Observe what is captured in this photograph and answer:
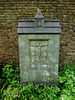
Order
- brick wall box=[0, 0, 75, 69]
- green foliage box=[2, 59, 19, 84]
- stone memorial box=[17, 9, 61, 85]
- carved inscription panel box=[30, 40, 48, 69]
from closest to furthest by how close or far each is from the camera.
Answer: stone memorial box=[17, 9, 61, 85], carved inscription panel box=[30, 40, 48, 69], green foliage box=[2, 59, 19, 84], brick wall box=[0, 0, 75, 69]

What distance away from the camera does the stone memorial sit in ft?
7.42

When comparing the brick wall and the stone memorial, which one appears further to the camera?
the brick wall

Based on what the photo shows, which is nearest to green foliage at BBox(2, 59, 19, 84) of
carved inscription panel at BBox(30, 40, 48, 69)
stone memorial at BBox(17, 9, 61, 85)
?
→ stone memorial at BBox(17, 9, 61, 85)

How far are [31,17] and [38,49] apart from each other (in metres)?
1.37

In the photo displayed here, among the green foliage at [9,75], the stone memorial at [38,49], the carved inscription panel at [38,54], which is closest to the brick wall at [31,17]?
the green foliage at [9,75]

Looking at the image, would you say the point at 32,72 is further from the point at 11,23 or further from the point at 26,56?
the point at 11,23

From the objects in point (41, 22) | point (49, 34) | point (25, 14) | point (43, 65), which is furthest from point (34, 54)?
point (25, 14)

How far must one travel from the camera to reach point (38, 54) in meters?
2.46

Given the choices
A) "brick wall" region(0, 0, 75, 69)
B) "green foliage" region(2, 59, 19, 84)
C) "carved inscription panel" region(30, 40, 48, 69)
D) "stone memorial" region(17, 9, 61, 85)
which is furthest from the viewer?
"brick wall" region(0, 0, 75, 69)

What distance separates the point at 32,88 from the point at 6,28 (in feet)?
7.02

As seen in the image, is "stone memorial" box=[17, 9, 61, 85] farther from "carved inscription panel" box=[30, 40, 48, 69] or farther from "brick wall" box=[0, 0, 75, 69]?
"brick wall" box=[0, 0, 75, 69]

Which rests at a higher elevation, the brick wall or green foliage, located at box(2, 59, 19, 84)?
the brick wall

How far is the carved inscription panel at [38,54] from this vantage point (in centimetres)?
239

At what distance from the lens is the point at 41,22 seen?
224cm
